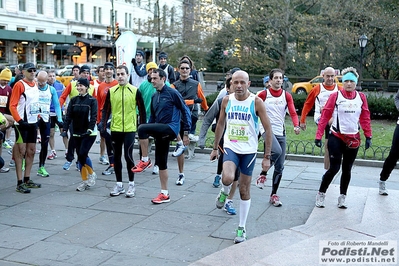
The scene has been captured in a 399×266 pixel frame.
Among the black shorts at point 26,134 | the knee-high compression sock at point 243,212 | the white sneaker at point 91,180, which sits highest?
the black shorts at point 26,134

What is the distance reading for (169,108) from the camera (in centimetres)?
743

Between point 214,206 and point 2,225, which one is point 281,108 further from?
point 2,225

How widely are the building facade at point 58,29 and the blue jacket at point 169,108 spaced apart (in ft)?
124

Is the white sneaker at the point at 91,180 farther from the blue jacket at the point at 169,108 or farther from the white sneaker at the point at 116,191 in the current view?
the blue jacket at the point at 169,108

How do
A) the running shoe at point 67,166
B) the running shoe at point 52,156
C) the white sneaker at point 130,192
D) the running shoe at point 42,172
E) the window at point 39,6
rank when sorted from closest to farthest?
the white sneaker at point 130,192
the running shoe at point 42,172
the running shoe at point 67,166
the running shoe at point 52,156
the window at point 39,6

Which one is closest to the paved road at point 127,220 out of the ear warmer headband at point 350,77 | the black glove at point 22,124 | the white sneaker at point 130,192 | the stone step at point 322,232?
the white sneaker at point 130,192

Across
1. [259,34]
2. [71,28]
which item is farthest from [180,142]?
[71,28]

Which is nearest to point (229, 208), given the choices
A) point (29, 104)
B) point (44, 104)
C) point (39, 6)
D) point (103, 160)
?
point (29, 104)

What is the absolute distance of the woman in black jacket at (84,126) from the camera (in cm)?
812

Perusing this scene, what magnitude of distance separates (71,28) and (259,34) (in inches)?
1564

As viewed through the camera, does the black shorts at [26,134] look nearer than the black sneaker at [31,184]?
Yes

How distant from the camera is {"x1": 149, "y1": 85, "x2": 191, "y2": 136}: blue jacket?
7.41 metres

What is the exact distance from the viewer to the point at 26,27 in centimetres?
5359

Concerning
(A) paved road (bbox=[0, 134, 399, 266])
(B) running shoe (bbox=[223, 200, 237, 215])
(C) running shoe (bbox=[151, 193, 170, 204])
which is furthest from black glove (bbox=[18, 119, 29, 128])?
(B) running shoe (bbox=[223, 200, 237, 215])
